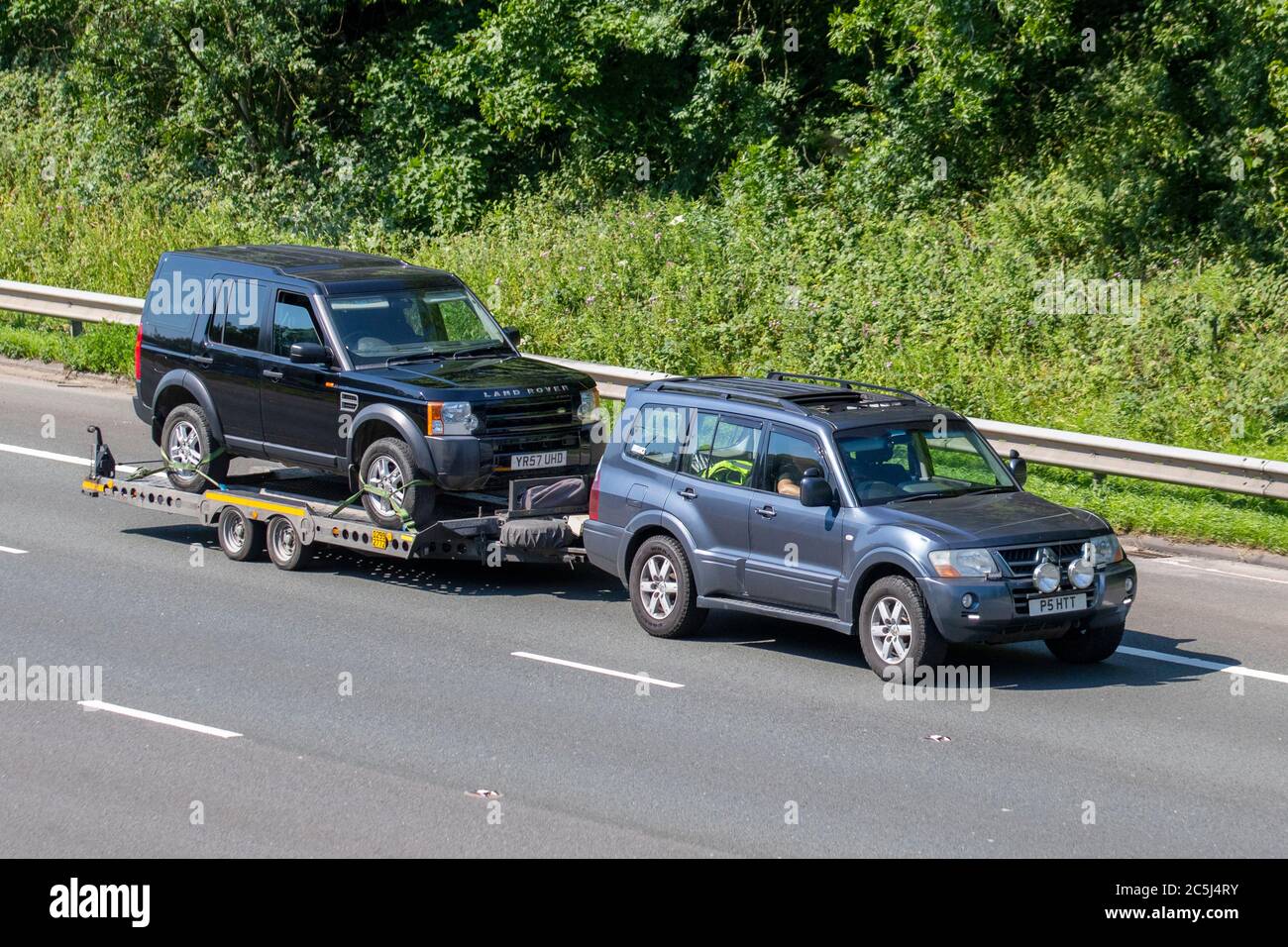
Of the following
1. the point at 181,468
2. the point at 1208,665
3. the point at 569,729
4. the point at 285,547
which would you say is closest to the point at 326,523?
the point at 285,547

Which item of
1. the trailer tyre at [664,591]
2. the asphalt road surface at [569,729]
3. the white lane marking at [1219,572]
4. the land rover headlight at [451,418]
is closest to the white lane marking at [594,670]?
the asphalt road surface at [569,729]

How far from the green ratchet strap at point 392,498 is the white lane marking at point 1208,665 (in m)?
5.32

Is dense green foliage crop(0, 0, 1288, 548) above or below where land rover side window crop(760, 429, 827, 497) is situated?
above

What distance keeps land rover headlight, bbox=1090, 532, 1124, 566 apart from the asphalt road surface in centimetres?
77

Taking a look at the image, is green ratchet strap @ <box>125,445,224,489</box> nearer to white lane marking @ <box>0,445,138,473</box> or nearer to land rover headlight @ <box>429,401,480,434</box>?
land rover headlight @ <box>429,401,480,434</box>

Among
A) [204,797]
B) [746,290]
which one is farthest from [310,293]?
[746,290]

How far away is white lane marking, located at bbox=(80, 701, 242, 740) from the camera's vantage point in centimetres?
992

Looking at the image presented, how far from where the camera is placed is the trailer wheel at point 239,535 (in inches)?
559

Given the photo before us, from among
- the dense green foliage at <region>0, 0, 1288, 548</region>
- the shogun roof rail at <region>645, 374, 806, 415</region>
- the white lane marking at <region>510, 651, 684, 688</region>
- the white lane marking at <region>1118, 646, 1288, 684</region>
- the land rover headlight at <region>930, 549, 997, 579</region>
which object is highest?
the dense green foliage at <region>0, 0, 1288, 548</region>

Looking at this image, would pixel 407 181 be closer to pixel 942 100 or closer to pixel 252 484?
pixel 942 100

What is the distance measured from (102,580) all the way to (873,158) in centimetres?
1307

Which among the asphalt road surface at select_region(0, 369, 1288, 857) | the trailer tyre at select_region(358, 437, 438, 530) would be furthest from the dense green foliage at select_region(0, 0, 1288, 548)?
the trailer tyre at select_region(358, 437, 438, 530)

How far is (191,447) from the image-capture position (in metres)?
15.1

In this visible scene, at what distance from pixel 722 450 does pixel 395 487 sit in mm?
2752
